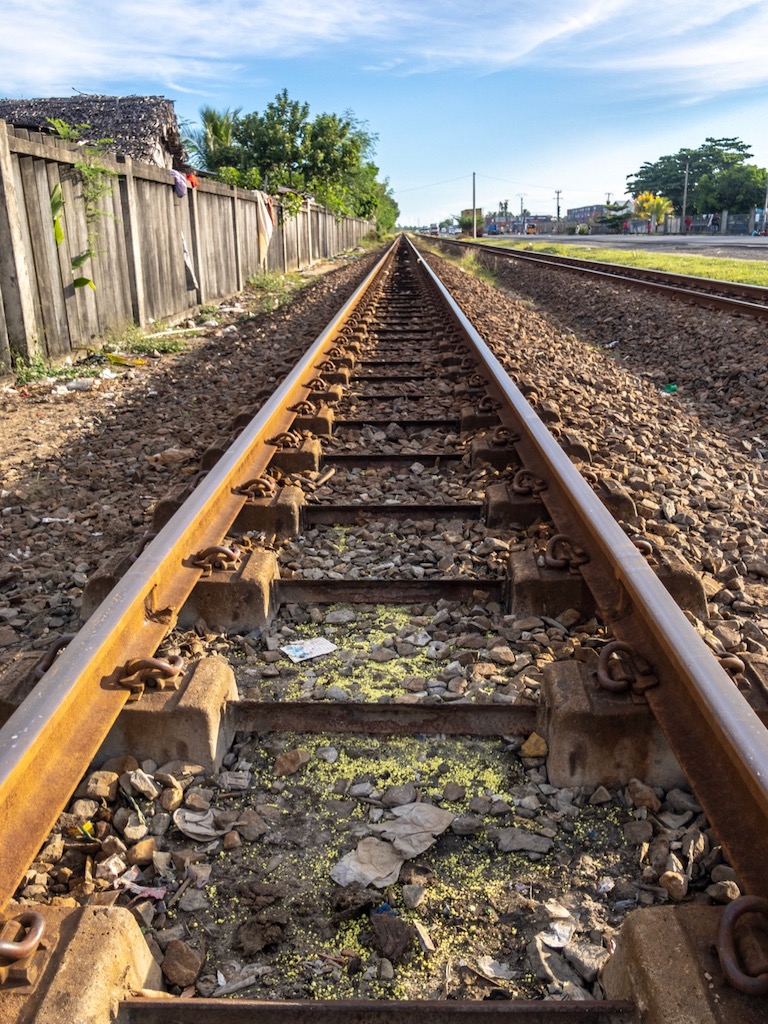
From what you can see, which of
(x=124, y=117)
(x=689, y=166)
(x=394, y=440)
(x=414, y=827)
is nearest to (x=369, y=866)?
(x=414, y=827)

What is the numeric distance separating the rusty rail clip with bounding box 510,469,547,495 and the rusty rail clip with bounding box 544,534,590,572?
0.56 metres

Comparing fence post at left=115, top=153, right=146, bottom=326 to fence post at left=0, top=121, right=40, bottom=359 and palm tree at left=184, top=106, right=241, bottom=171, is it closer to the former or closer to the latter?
fence post at left=0, top=121, right=40, bottom=359

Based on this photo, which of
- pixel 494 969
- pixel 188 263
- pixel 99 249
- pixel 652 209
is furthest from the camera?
pixel 652 209

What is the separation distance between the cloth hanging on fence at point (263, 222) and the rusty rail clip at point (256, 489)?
48.2 feet

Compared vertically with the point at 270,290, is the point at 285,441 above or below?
below

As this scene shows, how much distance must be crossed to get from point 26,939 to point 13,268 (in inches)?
250

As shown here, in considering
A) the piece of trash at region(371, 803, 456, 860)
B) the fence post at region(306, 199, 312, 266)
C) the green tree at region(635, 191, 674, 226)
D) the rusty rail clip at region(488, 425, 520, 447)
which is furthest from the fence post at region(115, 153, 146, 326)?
the green tree at region(635, 191, 674, 226)

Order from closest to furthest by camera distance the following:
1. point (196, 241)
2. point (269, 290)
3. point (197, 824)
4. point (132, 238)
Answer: point (197, 824), point (132, 238), point (196, 241), point (269, 290)

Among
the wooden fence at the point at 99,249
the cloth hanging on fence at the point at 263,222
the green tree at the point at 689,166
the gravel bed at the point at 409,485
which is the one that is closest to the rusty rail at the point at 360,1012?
the gravel bed at the point at 409,485

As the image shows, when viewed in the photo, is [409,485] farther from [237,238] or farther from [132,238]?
[237,238]

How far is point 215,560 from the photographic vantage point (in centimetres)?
263

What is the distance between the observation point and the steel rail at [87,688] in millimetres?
1439

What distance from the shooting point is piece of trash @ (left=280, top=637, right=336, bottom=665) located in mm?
2375

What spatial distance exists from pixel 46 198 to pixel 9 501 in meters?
4.32
